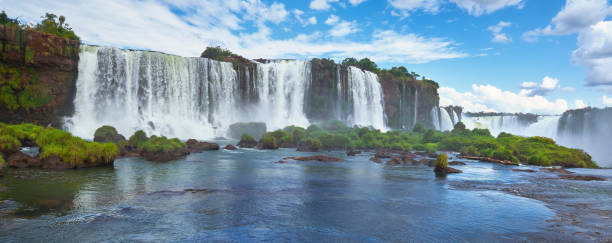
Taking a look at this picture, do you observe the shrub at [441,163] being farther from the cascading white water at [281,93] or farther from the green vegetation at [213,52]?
the green vegetation at [213,52]

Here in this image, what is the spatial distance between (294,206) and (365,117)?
170 ft

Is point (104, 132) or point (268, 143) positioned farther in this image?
point (268, 143)

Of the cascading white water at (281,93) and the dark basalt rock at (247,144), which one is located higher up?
the cascading white water at (281,93)

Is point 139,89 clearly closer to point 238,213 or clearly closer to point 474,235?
point 238,213

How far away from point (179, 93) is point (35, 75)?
14029 millimetres

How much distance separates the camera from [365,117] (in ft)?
199

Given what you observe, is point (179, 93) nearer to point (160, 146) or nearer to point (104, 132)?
point (104, 132)

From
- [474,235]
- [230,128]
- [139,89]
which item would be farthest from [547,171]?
[139,89]

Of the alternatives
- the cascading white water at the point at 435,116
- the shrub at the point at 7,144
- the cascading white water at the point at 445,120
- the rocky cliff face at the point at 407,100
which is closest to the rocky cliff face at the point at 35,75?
the shrub at the point at 7,144

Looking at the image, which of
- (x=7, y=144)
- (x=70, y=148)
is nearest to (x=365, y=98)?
(x=70, y=148)

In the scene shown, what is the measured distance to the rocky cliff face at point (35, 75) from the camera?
3247 centimetres

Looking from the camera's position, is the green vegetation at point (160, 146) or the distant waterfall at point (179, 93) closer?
the green vegetation at point (160, 146)

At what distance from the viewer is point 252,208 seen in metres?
9.65

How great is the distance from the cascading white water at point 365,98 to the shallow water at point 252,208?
4403cm
